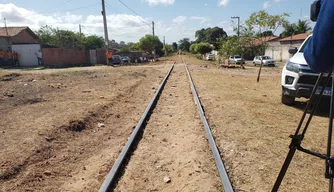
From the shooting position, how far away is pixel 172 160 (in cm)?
401

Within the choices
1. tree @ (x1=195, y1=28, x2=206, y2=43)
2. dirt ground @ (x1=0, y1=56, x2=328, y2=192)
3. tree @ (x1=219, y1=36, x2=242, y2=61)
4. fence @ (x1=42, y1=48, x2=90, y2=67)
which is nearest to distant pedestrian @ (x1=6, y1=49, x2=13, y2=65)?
fence @ (x1=42, y1=48, x2=90, y2=67)

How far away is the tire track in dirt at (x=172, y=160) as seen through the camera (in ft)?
10.7

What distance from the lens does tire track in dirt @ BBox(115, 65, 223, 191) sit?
3.26m

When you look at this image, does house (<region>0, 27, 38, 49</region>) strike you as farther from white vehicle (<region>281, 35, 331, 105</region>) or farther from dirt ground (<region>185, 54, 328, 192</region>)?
white vehicle (<region>281, 35, 331, 105</region>)

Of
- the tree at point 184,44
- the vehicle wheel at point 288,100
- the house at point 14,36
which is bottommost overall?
the vehicle wheel at point 288,100

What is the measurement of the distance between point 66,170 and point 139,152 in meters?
1.15

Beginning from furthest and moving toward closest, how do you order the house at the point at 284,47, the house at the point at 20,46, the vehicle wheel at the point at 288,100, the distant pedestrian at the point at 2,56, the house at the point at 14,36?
the house at the point at 284,47
the house at the point at 14,36
the house at the point at 20,46
the distant pedestrian at the point at 2,56
the vehicle wheel at the point at 288,100

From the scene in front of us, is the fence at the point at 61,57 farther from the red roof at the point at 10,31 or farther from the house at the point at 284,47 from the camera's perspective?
the house at the point at 284,47

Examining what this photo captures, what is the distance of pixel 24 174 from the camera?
3.51m

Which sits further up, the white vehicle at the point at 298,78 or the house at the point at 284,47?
the house at the point at 284,47

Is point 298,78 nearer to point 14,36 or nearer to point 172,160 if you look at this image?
point 172,160

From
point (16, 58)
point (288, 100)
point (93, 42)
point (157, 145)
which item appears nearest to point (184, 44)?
point (93, 42)

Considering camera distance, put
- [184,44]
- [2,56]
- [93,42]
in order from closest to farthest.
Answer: [2,56] < [93,42] < [184,44]

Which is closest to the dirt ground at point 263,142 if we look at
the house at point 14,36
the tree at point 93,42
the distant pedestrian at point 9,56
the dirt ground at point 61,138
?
the dirt ground at point 61,138
